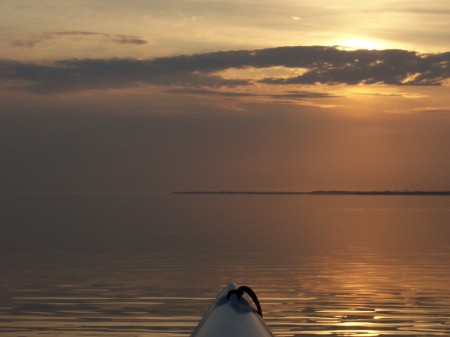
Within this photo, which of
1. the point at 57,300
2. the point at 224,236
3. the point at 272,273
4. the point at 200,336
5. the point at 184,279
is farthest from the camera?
the point at 224,236

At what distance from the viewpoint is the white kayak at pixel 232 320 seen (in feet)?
33.0

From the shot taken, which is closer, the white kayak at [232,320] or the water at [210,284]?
Answer: the white kayak at [232,320]

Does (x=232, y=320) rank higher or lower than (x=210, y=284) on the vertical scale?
lower

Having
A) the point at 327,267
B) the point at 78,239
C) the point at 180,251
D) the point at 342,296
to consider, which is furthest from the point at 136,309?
the point at 78,239

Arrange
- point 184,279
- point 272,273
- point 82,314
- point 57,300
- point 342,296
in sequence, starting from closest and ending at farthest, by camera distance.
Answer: point 82,314 → point 57,300 → point 342,296 → point 184,279 → point 272,273

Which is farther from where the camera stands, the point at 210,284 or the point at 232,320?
the point at 210,284

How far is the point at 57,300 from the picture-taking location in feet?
68.3

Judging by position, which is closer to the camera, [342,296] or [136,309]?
[136,309]

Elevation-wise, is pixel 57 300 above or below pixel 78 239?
below

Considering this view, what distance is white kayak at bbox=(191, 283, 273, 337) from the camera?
396 inches

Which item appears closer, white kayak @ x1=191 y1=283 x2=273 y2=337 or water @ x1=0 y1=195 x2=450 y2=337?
white kayak @ x1=191 y1=283 x2=273 y2=337

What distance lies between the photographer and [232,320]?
10.6 meters

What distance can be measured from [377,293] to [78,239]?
26014 mm

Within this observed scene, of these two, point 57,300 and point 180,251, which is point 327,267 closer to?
point 180,251
